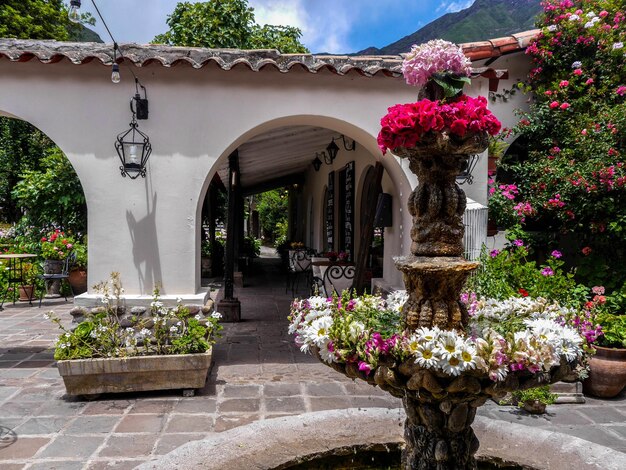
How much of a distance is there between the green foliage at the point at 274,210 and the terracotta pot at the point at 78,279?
54.0 ft

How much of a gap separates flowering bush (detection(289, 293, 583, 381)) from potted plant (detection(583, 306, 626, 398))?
8.36 ft

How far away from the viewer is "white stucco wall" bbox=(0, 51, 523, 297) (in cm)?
452

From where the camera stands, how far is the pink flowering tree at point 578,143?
5652mm

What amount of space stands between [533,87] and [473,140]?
19.4 ft

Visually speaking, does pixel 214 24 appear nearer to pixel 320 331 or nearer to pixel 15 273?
pixel 15 273

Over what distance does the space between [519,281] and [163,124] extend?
156 inches

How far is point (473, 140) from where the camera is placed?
1.91 metres

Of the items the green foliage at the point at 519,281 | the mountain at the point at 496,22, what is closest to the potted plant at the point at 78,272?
the green foliage at the point at 519,281

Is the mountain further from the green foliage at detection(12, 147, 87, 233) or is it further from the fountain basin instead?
the fountain basin

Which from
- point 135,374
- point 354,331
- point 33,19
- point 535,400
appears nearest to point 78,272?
point 135,374

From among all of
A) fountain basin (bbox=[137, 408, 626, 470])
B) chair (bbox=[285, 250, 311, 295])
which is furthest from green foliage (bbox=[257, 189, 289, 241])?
fountain basin (bbox=[137, 408, 626, 470])

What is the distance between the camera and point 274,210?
28.0 m

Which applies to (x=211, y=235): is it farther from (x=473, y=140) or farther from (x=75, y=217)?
(x=473, y=140)

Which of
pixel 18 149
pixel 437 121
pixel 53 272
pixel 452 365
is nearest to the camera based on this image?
pixel 452 365
